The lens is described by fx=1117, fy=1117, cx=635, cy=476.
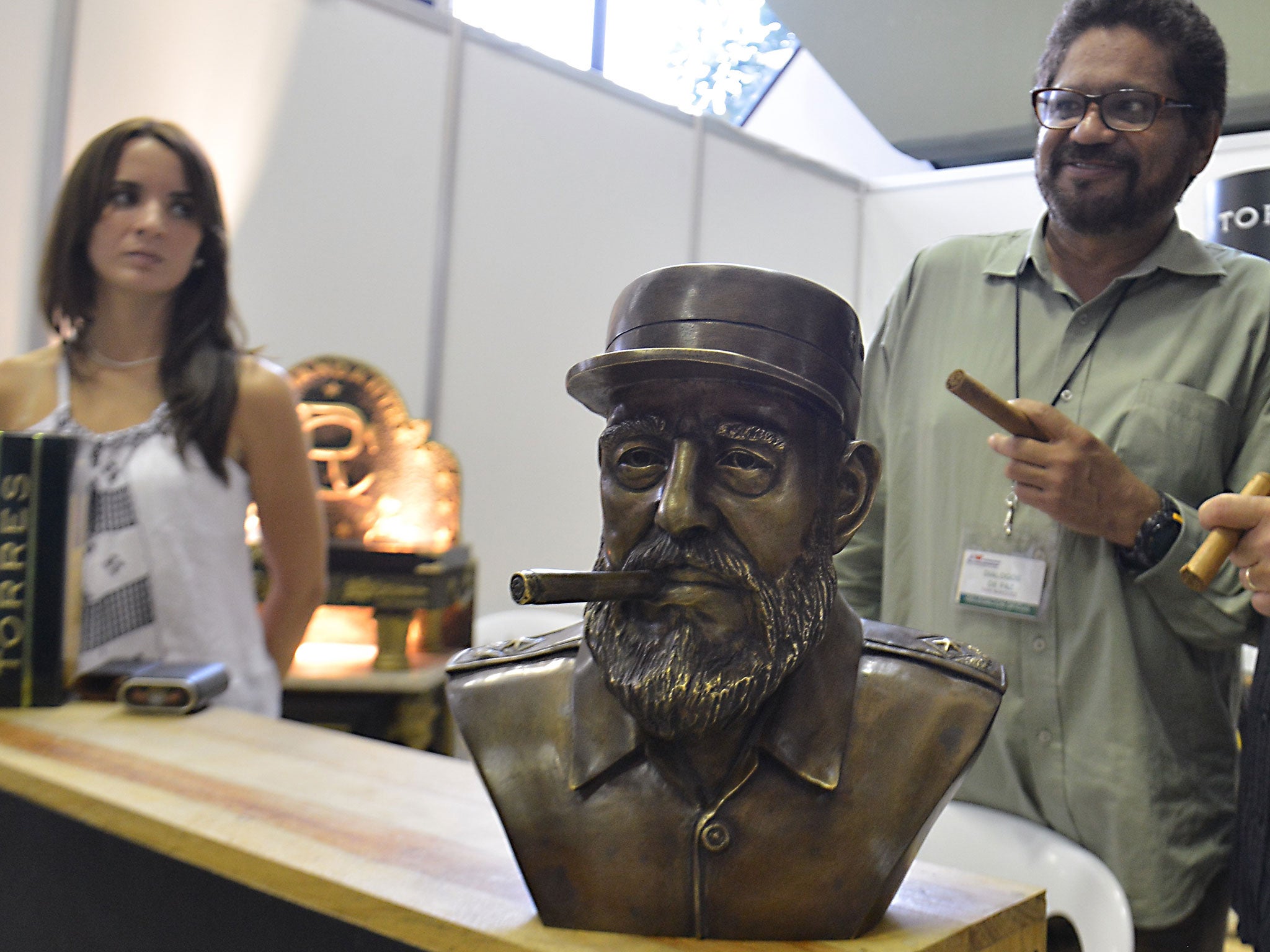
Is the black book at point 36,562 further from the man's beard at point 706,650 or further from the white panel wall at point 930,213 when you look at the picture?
the white panel wall at point 930,213

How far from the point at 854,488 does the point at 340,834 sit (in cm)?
51

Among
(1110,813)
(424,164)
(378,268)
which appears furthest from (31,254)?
(1110,813)

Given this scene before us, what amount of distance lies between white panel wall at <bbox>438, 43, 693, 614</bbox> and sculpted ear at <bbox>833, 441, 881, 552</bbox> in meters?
2.41

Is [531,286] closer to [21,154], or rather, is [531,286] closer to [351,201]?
[351,201]

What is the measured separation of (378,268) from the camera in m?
3.06

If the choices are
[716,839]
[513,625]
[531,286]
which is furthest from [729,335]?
[531,286]

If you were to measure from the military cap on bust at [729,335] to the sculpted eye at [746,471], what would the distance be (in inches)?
2.2

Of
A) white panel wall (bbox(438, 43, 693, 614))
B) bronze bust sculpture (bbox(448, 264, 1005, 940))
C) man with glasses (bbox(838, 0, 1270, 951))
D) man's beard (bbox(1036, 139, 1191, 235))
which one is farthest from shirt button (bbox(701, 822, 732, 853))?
white panel wall (bbox(438, 43, 693, 614))

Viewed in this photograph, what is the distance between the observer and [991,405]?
3.50 ft

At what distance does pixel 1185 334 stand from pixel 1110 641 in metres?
0.38

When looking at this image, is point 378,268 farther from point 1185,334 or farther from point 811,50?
point 811,50

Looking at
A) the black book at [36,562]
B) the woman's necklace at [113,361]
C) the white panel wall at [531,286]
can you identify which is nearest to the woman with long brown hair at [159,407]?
the woman's necklace at [113,361]

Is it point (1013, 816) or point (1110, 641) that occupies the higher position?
point (1110, 641)

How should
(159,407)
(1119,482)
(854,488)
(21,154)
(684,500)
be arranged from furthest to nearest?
(21,154), (159,407), (1119,482), (854,488), (684,500)
